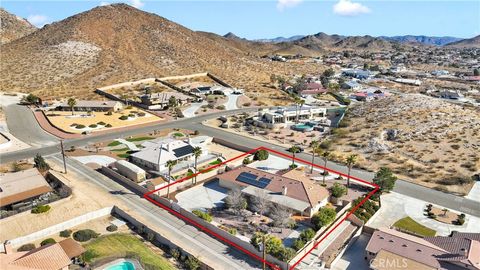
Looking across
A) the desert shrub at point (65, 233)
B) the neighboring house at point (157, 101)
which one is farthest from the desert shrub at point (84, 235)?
the neighboring house at point (157, 101)

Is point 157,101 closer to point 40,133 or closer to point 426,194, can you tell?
point 40,133

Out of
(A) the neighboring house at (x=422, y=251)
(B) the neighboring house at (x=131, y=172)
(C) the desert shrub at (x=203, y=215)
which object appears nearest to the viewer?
(A) the neighboring house at (x=422, y=251)

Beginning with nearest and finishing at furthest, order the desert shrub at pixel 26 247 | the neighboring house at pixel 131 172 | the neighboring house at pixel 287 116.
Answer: the desert shrub at pixel 26 247 → the neighboring house at pixel 131 172 → the neighboring house at pixel 287 116

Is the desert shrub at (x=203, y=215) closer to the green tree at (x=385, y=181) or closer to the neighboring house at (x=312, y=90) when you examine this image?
the green tree at (x=385, y=181)

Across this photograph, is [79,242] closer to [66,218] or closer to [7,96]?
[66,218]

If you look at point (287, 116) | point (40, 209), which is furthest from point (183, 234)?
point (287, 116)

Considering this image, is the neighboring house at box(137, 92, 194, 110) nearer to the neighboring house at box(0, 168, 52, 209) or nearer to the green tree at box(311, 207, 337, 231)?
the neighboring house at box(0, 168, 52, 209)
